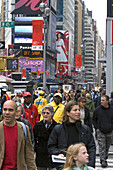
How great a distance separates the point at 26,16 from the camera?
106000 millimetres

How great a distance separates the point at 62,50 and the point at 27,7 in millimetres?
33467

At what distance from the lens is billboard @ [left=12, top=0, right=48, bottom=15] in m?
104

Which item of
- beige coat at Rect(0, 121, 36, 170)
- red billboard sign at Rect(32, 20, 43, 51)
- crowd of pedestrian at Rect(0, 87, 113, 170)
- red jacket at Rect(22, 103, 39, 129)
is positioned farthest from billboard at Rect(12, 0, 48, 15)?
beige coat at Rect(0, 121, 36, 170)

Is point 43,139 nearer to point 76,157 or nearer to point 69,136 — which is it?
point 69,136

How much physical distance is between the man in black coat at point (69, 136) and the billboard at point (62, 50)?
125367 millimetres

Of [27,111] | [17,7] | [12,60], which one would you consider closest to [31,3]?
[17,7]

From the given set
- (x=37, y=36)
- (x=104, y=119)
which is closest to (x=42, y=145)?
(x=104, y=119)

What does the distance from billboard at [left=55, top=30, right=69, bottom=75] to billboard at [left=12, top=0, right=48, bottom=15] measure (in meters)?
30.5

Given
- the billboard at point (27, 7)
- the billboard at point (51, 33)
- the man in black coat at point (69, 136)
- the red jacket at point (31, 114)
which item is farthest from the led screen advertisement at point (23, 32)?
the man in black coat at point (69, 136)

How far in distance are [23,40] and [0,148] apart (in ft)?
312

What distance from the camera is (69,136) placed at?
6.83 m

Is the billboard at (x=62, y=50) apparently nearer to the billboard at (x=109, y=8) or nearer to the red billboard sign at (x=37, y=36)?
the red billboard sign at (x=37, y=36)

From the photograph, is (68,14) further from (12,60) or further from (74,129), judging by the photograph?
(74,129)

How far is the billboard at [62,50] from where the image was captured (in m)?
134
